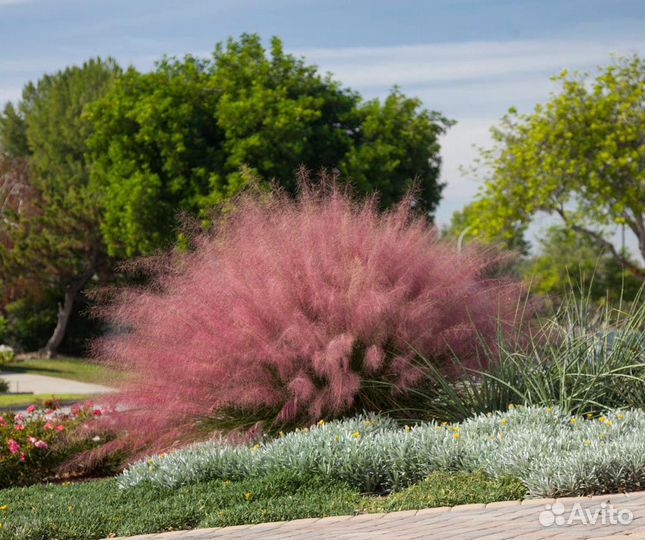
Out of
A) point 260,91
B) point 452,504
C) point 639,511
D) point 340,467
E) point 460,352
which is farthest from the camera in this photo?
point 260,91

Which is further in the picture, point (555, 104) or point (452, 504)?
point (555, 104)

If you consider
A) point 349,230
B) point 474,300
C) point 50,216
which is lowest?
point 50,216

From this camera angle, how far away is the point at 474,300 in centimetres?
925

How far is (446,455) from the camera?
7023mm

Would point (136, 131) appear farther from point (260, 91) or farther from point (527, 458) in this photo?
point (527, 458)

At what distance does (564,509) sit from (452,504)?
0.78 meters

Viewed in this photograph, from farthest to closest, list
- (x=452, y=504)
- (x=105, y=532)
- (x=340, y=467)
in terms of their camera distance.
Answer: (x=340, y=467)
(x=105, y=532)
(x=452, y=504)

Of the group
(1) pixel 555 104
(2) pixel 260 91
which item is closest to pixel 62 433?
(2) pixel 260 91

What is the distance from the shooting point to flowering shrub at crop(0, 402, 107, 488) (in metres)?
9.40

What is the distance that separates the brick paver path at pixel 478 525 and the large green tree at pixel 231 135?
2020cm

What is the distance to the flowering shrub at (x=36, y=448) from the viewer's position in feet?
30.8

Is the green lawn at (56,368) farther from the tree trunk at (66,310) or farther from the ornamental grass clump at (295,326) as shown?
the ornamental grass clump at (295,326)

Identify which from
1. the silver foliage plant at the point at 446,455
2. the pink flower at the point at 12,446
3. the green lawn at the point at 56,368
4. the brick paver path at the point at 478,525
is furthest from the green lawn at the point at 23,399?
the brick paver path at the point at 478,525

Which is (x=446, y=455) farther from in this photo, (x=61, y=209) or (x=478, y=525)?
(x=61, y=209)
